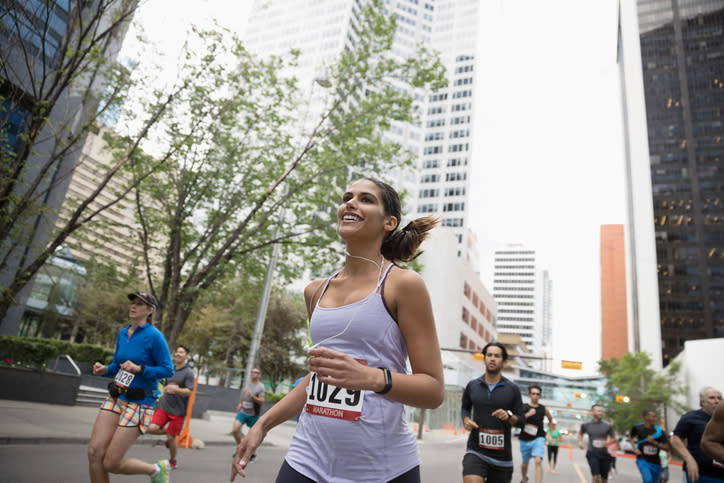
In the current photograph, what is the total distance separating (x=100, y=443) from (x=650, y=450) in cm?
961

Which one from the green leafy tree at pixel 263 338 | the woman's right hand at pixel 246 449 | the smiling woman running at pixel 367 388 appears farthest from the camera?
the green leafy tree at pixel 263 338

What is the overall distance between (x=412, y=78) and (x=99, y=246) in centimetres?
1030

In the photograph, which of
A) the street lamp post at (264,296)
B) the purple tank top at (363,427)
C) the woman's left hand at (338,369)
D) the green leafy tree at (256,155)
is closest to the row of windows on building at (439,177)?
the street lamp post at (264,296)

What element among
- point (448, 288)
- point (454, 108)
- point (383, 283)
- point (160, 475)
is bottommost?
point (160, 475)

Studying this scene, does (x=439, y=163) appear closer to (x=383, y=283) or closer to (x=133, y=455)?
(x=133, y=455)

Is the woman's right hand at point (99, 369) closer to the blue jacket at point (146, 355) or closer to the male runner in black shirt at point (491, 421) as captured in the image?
the blue jacket at point (146, 355)

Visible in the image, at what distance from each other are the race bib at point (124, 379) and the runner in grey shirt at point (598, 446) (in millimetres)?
10396

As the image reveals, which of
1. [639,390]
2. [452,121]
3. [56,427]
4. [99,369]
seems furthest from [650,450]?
[452,121]

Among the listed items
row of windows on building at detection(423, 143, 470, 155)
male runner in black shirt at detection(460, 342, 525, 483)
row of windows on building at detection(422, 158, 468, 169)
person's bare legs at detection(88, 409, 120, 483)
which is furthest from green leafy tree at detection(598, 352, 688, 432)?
row of windows on building at detection(423, 143, 470, 155)

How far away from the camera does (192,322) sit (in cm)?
3628

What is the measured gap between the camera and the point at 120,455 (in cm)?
447

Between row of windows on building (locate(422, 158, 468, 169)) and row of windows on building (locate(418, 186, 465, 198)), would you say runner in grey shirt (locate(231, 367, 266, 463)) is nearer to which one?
row of windows on building (locate(418, 186, 465, 198))

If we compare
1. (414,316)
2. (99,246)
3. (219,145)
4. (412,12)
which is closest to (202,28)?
(219,145)

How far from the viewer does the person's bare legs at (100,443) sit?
431 centimetres
